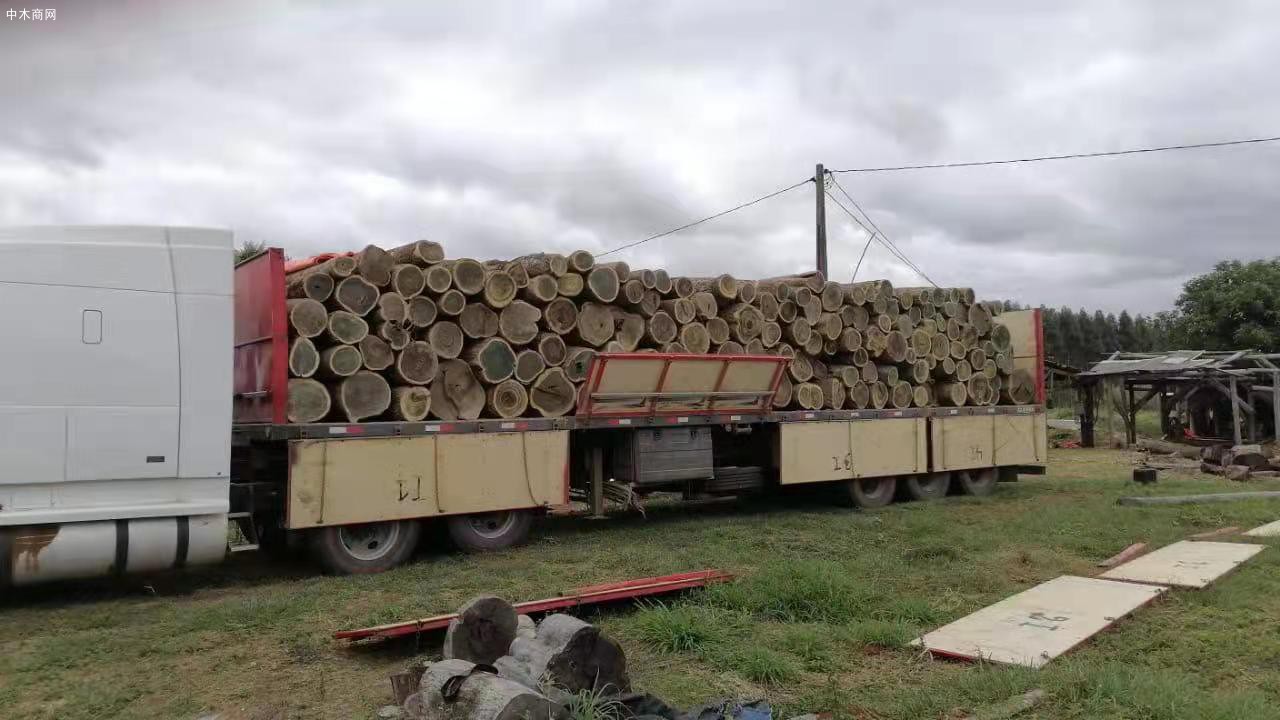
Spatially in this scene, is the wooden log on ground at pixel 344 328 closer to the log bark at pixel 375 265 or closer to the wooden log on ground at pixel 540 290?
Answer: the log bark at pixel 375 265

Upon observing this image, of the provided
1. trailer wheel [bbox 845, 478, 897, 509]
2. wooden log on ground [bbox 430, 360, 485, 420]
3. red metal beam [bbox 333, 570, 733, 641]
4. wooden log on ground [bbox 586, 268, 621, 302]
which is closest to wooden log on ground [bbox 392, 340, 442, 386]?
wooden log on ground [bbox 430, 360, 485, 420]

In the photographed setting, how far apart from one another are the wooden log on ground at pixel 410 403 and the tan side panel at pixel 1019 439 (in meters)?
9.37

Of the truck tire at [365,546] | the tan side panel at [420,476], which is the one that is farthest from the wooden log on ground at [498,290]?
the truck tire at [365,546]

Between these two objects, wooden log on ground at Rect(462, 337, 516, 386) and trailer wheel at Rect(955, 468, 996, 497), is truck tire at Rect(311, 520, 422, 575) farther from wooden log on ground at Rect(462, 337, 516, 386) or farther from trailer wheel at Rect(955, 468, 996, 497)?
trailer wheel at Rect(955, 468, 996, 497)

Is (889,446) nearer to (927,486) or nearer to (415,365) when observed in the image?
(927,486)

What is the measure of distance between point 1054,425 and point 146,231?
3016 centimetres

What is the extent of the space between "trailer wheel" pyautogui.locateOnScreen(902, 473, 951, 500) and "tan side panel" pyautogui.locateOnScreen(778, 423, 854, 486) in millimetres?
1643

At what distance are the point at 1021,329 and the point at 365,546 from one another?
1124 centimetres

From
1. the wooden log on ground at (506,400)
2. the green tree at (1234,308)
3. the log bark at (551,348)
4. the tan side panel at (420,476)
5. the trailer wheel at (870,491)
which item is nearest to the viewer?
the tan side panel at (420,476)

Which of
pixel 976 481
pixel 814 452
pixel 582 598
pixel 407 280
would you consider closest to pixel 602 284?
pixel 407 280

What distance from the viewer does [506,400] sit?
9477mm

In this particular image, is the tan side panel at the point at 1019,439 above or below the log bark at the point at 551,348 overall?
below

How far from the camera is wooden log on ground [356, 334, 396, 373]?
8.59m

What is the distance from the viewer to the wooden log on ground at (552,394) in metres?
9.70
